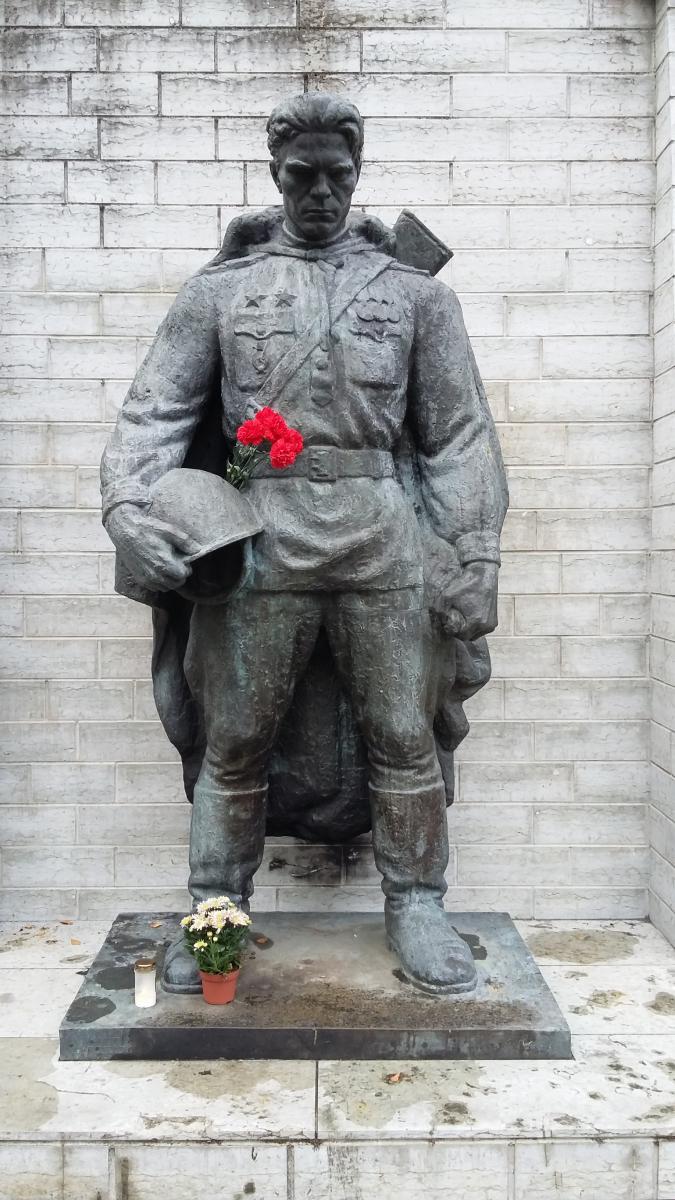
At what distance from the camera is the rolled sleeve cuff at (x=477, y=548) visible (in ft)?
9.05

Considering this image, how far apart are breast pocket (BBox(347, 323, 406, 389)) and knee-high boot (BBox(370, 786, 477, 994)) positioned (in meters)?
1.10

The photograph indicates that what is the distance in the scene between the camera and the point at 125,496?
2629 mm

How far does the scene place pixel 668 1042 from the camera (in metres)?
2.82

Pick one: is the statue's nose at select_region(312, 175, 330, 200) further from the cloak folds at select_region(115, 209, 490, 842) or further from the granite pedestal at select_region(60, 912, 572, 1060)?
the granite pedestal at select_region(60, 912, 572, 1060)

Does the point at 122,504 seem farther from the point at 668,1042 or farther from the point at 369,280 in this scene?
the point at 668,1042

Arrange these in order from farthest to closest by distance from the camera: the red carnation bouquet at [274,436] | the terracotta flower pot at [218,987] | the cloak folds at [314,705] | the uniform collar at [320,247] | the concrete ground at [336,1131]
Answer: the cloak folds at [314,705]
the uniform collar at [320,247]
the terracotta flower pot at [218,987]
the red carnation bouquet at [274,436]
the concrete ground at [336,1131]

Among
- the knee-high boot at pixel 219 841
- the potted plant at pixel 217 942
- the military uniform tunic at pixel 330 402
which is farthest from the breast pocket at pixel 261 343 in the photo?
the potted plant at pixel 217 942

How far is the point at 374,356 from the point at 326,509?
0.41 metres

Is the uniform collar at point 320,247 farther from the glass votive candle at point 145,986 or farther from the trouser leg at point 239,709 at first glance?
the glass votive candle at point 145,986

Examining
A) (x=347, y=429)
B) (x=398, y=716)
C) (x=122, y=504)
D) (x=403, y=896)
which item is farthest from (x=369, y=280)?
(x=403, y=896)

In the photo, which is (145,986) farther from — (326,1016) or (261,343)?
(261,343)

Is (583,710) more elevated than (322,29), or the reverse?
(322,29)

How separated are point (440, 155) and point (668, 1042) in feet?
9.79

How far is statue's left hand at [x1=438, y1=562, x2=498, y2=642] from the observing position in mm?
2736
